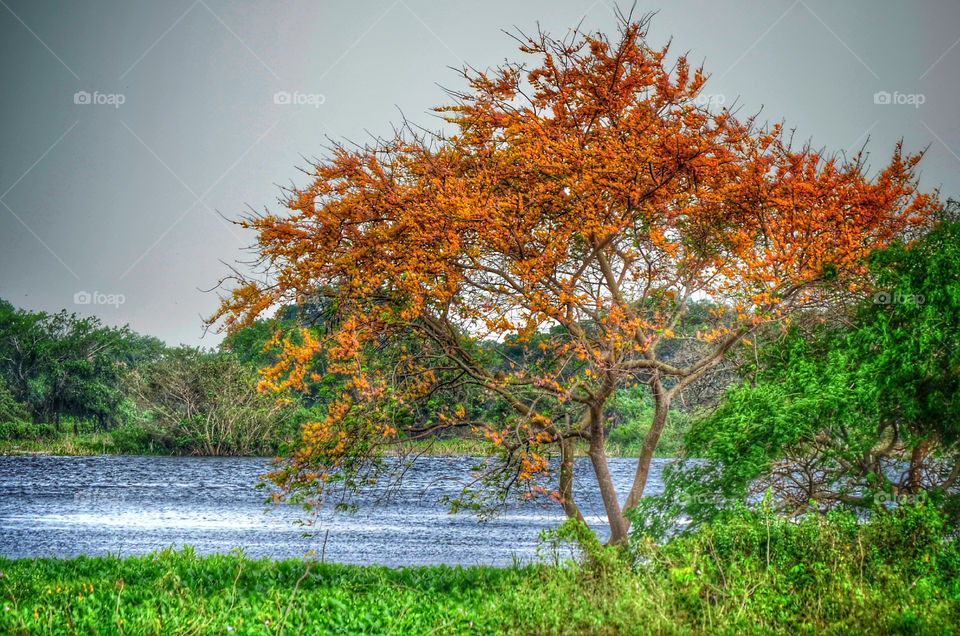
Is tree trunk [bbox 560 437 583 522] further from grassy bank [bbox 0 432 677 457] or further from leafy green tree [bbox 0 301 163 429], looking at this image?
leafy green tree [bbox 0 301 163 429]

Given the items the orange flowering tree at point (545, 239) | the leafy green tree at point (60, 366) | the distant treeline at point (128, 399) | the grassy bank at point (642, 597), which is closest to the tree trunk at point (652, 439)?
the orange flowering tree at point (545, 239)

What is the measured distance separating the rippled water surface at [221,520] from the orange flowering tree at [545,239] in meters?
2.71

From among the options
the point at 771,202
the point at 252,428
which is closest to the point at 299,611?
the point at 771,202

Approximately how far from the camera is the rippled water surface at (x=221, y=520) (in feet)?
57.5

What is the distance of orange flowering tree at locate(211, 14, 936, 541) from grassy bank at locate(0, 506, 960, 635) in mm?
1754

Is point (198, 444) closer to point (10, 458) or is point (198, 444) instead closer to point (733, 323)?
point (10, 458)

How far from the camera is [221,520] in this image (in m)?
22.5

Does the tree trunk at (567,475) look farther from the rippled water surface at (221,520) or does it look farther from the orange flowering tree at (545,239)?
the rippled water surface at (221,520)

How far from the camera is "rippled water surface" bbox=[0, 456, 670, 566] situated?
57.5 feet

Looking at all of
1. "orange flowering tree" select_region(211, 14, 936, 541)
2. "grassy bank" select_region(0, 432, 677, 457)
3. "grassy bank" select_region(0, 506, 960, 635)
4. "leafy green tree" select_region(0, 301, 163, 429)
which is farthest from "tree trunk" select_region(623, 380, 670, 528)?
"leafy green tree" select_region(0, 301, 163, 429)

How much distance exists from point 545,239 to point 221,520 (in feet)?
54.0

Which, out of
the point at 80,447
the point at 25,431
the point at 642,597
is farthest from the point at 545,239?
the point at 25,431

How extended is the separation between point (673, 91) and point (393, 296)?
384cm

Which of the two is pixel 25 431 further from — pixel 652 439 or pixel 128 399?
pixel 652 439
